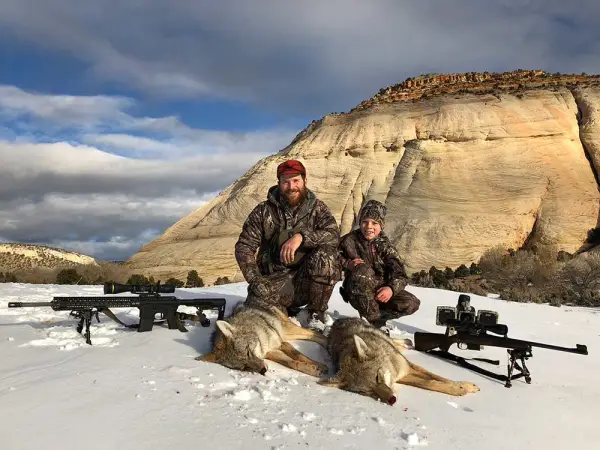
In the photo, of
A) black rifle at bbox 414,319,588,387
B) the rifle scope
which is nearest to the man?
the rifle scope

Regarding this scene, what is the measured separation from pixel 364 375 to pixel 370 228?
229 cm

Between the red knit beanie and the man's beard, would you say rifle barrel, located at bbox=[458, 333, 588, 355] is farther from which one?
the red knit beanie

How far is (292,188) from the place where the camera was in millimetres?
5578

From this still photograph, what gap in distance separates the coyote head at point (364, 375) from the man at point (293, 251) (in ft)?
4.85

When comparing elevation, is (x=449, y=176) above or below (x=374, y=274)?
above

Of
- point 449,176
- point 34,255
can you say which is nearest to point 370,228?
point 449,176

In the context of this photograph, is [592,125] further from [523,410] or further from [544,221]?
[523,410]

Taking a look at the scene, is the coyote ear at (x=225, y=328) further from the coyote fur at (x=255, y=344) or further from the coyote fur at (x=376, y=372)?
the coyote fur at (x=376, y=372)

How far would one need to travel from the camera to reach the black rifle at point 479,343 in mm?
4262

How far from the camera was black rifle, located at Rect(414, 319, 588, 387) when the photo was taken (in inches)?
168

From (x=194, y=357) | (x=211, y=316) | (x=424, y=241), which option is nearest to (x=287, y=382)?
(x=194, y=357)

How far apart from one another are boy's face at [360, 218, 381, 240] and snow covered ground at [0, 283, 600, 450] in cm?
156

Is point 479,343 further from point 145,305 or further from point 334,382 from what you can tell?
point 145,305

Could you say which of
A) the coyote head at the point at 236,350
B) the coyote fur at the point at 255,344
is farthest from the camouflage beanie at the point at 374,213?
the coyote head at the point at 236,350
